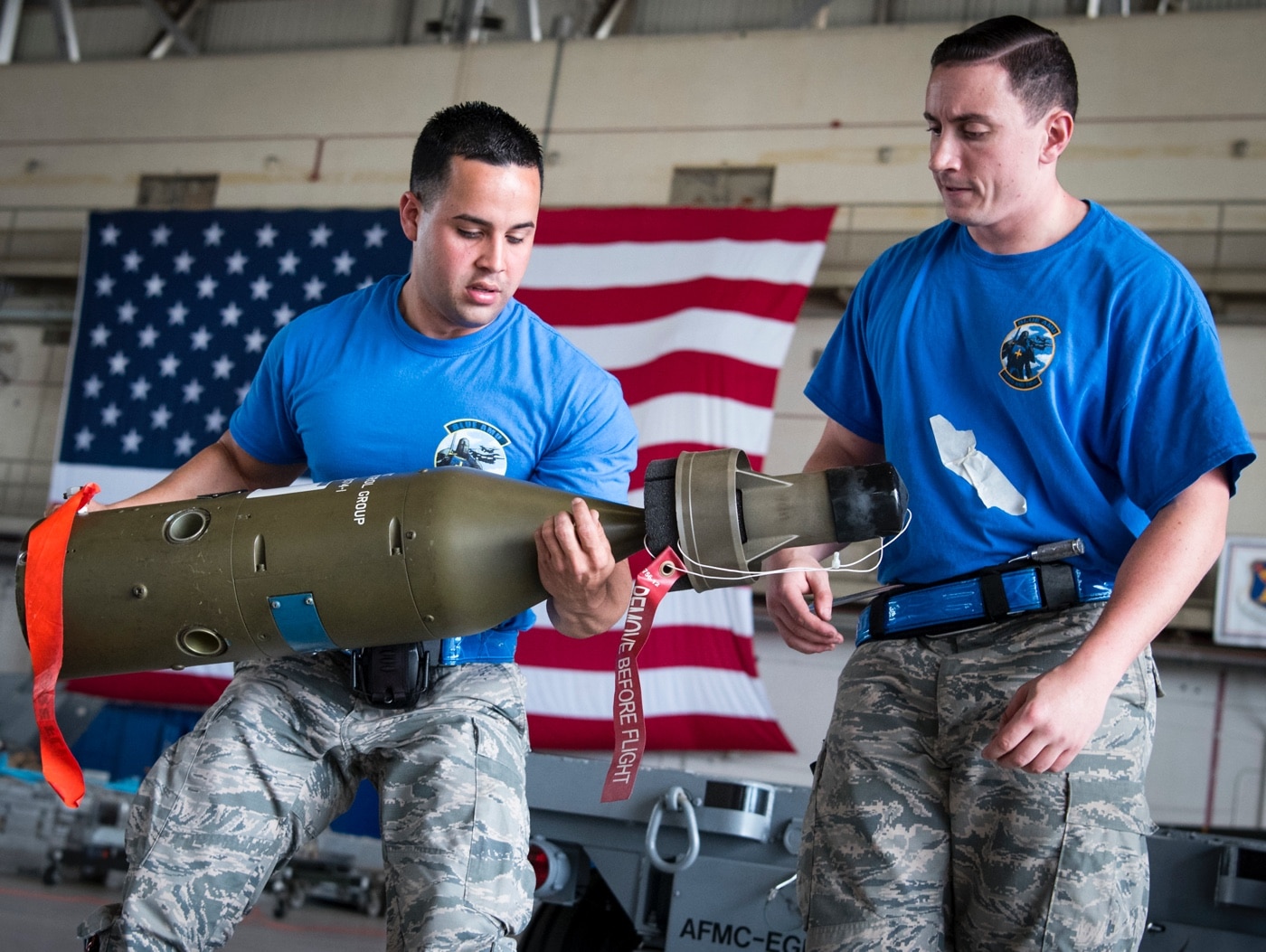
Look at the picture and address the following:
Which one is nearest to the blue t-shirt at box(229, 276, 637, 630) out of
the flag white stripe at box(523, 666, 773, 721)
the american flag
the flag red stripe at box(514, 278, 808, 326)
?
the american flag

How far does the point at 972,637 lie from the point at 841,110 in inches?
340

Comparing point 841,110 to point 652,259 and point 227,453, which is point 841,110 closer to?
point 652,259

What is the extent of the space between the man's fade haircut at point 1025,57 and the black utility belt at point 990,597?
69cm

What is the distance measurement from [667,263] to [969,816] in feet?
21.3

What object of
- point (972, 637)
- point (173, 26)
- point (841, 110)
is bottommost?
point (972, 637)

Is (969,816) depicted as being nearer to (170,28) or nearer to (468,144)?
(468,144)

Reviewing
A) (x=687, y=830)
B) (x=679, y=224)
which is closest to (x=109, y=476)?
(x=679, y=224)

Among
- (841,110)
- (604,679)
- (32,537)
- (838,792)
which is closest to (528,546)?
(838,792)

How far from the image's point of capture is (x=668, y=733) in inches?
295

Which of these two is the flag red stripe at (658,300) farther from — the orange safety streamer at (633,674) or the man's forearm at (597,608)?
the orange safety streamer at (633,674)

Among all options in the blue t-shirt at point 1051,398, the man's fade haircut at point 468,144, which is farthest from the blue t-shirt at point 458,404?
the blue t-shirt at point 1051,398

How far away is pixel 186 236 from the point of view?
366 inches

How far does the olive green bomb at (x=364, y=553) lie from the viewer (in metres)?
1.79

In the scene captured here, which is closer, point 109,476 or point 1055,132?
point 1055,132
